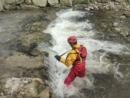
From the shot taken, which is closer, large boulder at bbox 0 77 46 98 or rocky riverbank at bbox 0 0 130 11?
large boulder at bbox 0 77 46 98

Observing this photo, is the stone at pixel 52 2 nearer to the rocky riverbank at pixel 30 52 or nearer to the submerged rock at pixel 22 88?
the rocky riverbank at pixel 30 52

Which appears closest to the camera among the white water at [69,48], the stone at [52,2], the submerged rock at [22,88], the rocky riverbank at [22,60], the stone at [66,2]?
the submerged rock at [22,88]

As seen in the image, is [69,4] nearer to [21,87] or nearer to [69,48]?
[69,48]

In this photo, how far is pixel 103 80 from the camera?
373cm

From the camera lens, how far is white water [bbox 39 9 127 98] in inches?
141

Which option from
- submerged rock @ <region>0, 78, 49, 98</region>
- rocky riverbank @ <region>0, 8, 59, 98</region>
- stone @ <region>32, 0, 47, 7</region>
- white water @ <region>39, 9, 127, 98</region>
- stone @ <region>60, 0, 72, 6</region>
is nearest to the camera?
submerged rock @ <region>0, 78, 49, 98</region>

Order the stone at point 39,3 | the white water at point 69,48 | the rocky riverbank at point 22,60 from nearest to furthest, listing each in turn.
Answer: the rocky riverbank at point 22,60 → the white water at point 69,48 → the stone at point 39,3

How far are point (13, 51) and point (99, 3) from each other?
412 inches

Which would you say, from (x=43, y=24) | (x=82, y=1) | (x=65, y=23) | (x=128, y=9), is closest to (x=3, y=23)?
(x=43, y=24)

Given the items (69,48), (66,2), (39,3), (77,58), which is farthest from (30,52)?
(66,2)

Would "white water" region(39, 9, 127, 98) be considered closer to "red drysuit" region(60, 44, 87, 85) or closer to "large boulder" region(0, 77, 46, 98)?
"large boulder" region(0, 77, 46, 98)

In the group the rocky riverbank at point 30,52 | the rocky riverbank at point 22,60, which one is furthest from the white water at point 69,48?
the rocky riverbank at point 22,60

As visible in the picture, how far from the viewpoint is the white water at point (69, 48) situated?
11.7 ft

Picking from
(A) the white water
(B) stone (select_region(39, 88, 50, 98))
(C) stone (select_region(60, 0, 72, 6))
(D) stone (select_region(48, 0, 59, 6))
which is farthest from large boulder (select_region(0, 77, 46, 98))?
(C) stone (select_region(60, 0, 72, 6))
